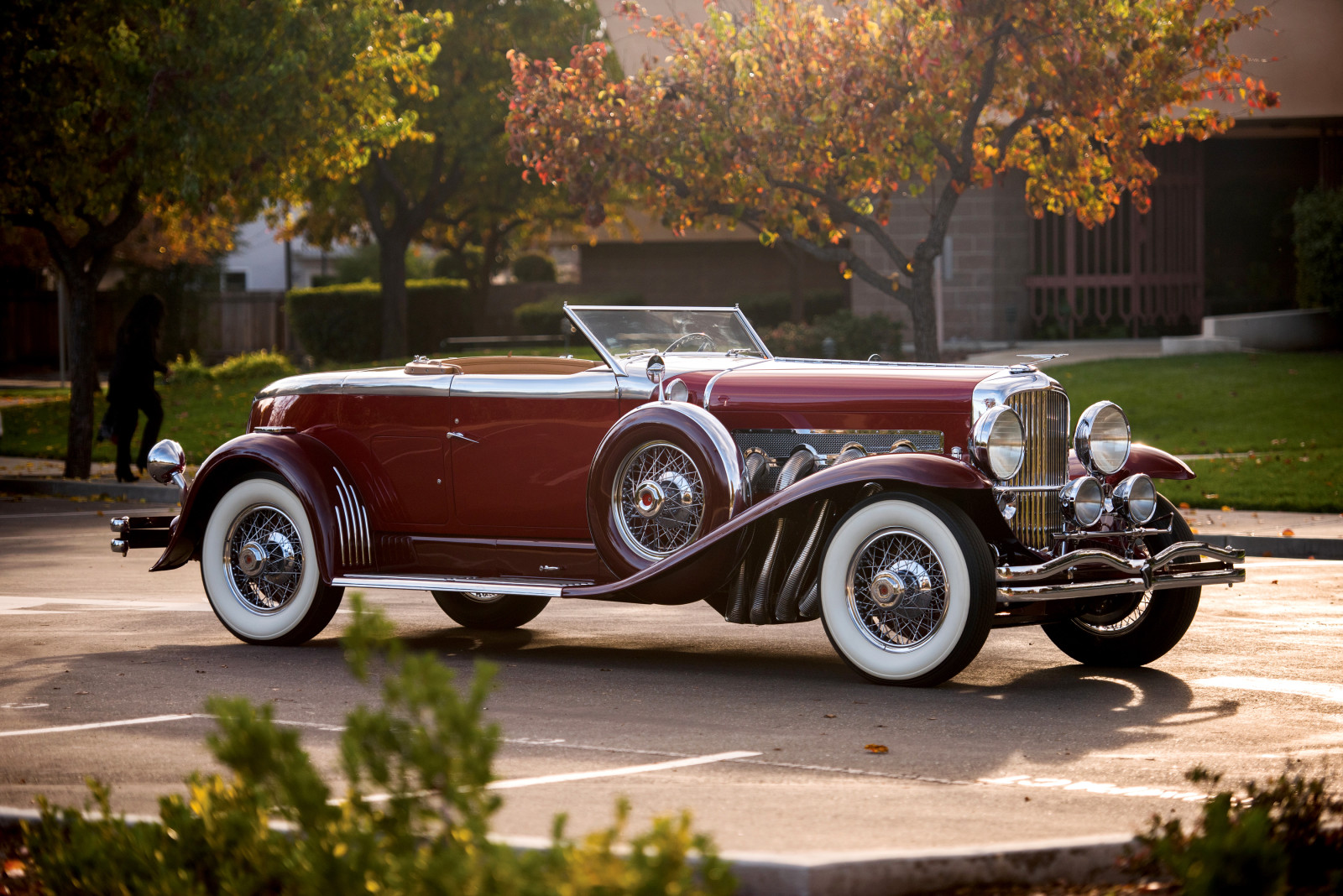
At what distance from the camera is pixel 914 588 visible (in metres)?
7.00

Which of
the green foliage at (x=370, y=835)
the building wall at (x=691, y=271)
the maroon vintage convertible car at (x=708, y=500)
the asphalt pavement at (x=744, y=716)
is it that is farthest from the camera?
the building wall at (x=691, y=271)

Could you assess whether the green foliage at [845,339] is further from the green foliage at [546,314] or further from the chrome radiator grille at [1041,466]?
the chrome radiator grille at [1041,466]

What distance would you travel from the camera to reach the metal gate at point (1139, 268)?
28.0 meters

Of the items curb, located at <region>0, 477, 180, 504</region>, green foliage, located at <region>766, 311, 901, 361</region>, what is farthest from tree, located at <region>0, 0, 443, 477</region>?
green foliage, located at <region>766, 311, 901, 361</region>

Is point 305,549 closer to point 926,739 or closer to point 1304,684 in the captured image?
point 926,739

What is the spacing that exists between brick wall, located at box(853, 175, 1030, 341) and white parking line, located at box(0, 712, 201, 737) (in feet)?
74.3

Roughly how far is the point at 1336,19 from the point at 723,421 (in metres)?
20.5

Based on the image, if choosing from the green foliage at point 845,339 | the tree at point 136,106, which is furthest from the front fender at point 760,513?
the green foliage at point 845,339

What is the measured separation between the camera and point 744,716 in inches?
262

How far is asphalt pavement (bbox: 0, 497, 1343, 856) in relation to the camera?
199 inches

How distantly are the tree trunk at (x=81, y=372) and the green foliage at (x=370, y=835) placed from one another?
15.6 meters

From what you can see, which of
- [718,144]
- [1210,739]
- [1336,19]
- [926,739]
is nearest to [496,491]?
[926,739]

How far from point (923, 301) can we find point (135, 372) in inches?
323

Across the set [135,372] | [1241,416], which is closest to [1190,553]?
[135,372]
